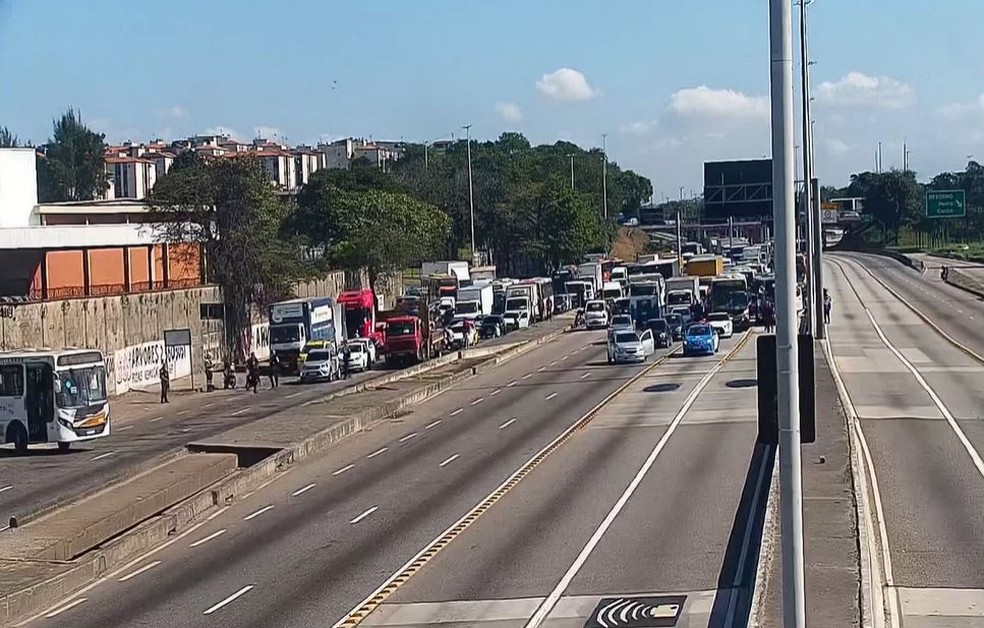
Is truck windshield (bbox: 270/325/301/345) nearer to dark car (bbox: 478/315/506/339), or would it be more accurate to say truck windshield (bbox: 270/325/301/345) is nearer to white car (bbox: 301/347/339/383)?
white car (bbox: 301/347/339/383)

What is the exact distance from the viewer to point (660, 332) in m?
65.6

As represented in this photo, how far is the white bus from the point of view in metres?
35.4

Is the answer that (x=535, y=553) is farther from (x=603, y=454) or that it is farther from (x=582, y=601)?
(x=603, y=454)

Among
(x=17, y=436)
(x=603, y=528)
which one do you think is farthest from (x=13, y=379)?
(x=603, y=528)

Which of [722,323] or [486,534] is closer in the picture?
[486,534]

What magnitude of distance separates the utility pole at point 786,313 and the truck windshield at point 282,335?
50.4 metres

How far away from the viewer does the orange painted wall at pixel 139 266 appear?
7054cm

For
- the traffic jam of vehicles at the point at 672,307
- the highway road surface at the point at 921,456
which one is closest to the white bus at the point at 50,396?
the highway road surface at the point at 921,456

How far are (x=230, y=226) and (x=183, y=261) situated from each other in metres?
5.71

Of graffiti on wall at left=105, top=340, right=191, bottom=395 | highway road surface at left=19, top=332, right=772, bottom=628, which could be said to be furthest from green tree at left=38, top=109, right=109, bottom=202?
highway road surface at left=19, top=332, right=772, bottom=628

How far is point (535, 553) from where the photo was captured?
2042cm

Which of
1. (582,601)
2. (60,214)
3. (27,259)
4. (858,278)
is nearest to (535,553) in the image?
(582,601)

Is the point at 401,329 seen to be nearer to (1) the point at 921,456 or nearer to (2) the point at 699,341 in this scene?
(2) the point at 699,341

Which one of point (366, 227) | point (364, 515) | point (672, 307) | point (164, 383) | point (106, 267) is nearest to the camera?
point (364, 515)
